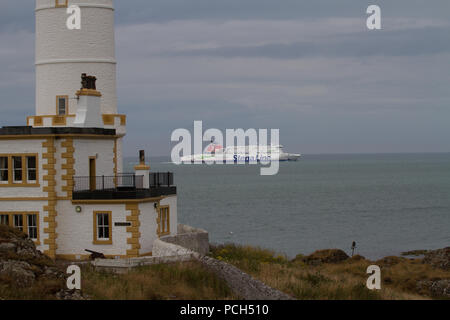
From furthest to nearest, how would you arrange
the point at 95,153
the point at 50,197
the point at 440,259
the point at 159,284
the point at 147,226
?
the point at 440,259, the point at 95,153, the point at 147,226, the point at 50,197, the point at 159,284

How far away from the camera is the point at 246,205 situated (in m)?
99.2

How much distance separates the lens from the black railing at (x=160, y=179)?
33812mm

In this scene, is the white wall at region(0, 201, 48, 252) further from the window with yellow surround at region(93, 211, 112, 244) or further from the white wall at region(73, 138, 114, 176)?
the window with yellow surround at region(93, 211, 112, 244)

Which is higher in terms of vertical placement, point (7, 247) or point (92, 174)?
point (92, 174)

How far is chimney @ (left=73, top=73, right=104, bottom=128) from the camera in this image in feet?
109

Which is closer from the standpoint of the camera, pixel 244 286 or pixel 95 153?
pixel 244 286

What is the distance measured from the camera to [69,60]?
35219 millimetres

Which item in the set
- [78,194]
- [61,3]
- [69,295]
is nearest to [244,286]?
[69,295]

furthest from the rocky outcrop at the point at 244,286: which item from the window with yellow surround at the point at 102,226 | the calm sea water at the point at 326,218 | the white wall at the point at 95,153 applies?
the calm sea water at the point at 326,218

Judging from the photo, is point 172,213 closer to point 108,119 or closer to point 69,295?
point 108,119

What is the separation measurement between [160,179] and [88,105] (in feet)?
14.4
